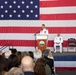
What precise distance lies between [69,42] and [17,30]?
103 inches

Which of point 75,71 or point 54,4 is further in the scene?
point 54,4

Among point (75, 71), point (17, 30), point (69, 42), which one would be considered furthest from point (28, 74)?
point (17, 30)

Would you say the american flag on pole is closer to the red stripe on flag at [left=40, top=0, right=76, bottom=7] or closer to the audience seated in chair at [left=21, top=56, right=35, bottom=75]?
the red stripe on flag at [left=40, top=0, right=76, bottom=7]

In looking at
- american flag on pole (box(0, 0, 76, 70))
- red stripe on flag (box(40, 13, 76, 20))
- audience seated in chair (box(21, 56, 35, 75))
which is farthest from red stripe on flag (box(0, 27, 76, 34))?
audience seated in chair (box(21, 56, 35, 75))

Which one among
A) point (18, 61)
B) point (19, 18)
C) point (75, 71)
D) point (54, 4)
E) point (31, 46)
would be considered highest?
point (54, 4)

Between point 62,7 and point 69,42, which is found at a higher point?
point 62,7

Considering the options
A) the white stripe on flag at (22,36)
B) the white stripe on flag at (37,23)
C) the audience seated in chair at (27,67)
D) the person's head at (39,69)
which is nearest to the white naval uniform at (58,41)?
the white stripe on flag at (22,36)

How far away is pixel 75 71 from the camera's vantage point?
28.7ft

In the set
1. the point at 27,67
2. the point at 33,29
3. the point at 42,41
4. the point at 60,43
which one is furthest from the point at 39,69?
the point at 33,29

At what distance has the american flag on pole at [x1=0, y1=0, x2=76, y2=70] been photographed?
1063cm

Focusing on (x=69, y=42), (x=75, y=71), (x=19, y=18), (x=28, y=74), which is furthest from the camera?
(x=19, y=18)

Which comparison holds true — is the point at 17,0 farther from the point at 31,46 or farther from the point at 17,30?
the point at 31,46

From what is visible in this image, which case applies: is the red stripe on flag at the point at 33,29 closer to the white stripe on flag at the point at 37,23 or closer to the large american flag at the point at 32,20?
the large american flag at the point at 32,20

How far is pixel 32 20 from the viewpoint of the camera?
10797mm
